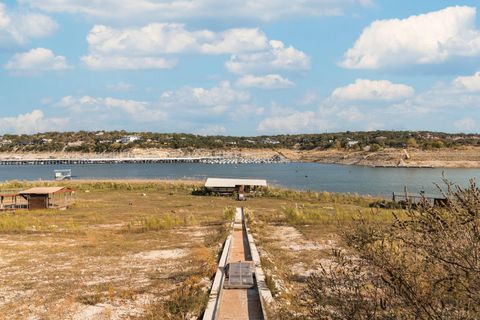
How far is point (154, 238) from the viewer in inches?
933

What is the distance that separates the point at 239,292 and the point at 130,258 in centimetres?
781

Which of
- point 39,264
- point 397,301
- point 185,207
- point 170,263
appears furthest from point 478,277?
point 185,207

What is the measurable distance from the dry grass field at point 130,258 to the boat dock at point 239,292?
Answer: 36 cm

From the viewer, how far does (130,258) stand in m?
18.8

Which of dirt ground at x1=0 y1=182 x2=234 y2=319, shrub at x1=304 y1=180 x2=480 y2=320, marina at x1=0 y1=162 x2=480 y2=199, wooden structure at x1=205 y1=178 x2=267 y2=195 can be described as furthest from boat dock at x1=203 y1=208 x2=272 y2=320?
wooden structure at x1=205 y1=178 x2=267 y2=195

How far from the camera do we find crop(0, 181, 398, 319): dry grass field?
41.3ft

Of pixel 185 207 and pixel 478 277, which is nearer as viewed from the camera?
pixel 478 277

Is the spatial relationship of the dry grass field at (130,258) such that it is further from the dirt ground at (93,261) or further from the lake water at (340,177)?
the lake water at (340,177)

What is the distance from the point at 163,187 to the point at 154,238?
35413mm

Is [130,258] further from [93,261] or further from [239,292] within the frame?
[239,292]

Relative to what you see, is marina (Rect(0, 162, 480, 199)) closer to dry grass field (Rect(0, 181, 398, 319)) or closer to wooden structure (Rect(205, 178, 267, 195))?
wooden structure (Rect(205, 178, 267, 195))

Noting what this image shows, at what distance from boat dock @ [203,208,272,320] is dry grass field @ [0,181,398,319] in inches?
14.3

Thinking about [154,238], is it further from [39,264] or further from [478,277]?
[478,277]

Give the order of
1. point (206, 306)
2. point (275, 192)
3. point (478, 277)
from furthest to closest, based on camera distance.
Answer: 1. point (275, 192)
2. point (206, 306)
3. point (478, 277)
